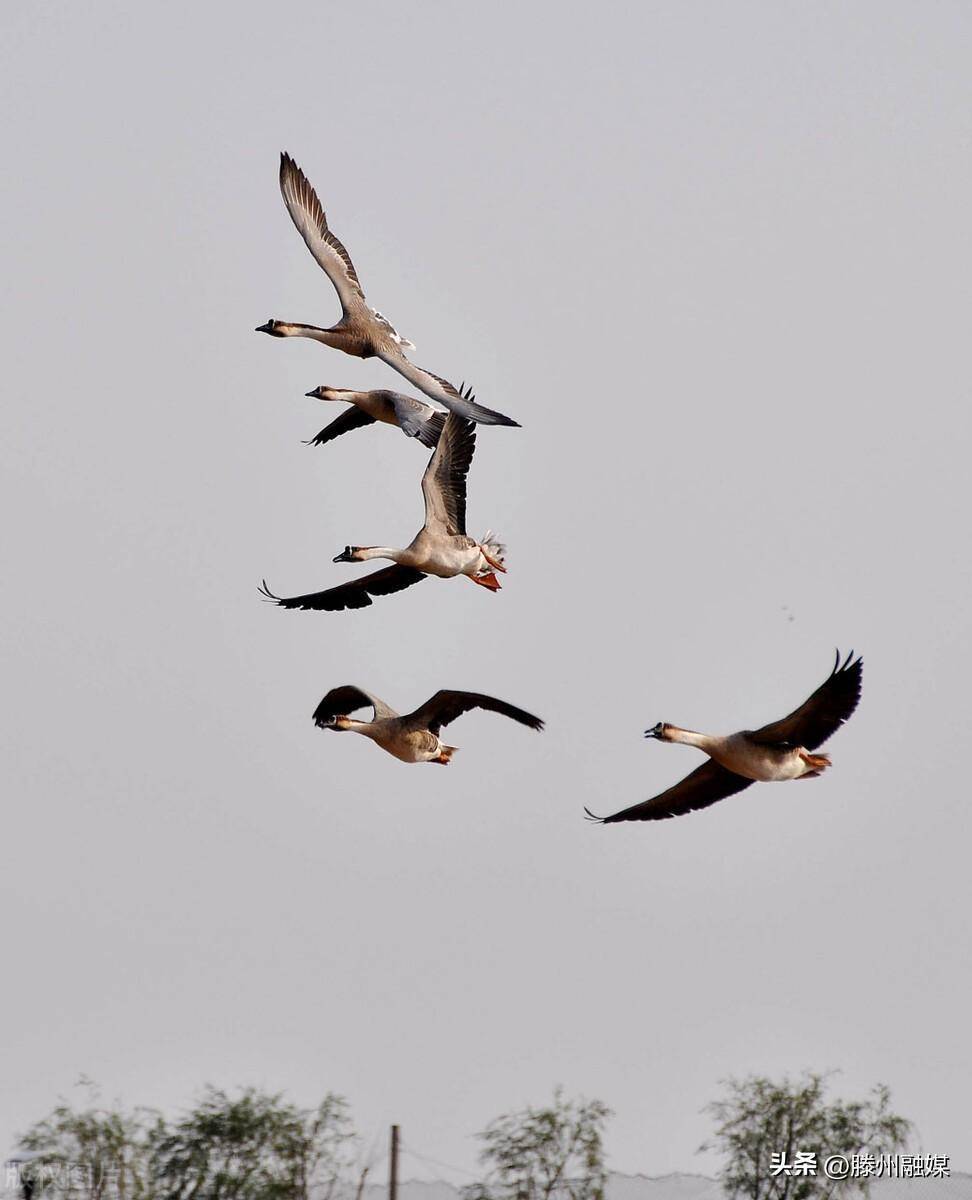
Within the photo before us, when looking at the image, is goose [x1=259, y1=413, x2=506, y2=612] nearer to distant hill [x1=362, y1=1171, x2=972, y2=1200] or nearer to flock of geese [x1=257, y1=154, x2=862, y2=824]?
flock of geese [x1=257, y1=154, x2=862, y2=824]

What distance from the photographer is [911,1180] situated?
3438cm

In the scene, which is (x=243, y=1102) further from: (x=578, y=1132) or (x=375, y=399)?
(x=375, y=399)

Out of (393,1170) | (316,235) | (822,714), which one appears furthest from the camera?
(393,1170)

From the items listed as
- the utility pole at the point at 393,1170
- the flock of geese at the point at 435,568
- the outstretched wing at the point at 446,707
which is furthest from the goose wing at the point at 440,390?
the utility pole at the point at 393,1170

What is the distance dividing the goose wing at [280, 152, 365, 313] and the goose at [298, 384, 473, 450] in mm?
880

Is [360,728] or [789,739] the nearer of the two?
[789,739]

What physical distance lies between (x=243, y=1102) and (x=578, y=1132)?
4.51m

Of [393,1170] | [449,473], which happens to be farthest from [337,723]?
[393,1170]

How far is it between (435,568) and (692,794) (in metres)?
3.02

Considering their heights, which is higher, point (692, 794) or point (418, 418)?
point (418, 418)

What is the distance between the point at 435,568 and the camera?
907 inches

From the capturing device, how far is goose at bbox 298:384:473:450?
23.4 meters

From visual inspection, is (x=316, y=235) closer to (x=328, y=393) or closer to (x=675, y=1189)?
(x=328, y=393)

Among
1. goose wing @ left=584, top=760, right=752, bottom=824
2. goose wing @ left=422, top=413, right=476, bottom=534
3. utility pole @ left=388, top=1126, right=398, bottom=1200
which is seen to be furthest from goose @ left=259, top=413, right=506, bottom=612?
utility pole @ left=388, top=1126, right=398, bottom=1200
